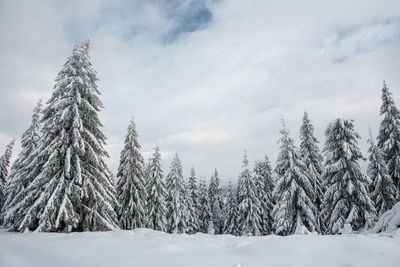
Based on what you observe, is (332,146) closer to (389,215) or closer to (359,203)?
(359,203)

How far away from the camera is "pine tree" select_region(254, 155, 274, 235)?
108 feet

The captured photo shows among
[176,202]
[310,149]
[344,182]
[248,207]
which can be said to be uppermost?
[310,149]

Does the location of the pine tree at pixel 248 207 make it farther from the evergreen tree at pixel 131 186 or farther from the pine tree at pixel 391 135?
the pine tree at pixel 391 135

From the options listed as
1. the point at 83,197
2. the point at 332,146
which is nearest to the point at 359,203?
the point at 332,146

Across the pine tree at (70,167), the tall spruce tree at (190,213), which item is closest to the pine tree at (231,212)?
the tall spruce tree at (190,213)

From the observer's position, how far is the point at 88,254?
5.70 m

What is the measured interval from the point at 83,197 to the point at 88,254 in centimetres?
931

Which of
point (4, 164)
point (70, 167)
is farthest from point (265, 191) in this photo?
point (4, 164)

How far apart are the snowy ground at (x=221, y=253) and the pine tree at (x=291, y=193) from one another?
14053 millimetres

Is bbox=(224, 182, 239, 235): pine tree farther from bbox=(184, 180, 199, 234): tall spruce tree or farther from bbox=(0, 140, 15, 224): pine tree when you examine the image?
bbox=(0, 140, 15, 224): pine tree

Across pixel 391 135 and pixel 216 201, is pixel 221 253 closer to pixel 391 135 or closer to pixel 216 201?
pixel 391 135

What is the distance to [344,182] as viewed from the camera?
18.7 m

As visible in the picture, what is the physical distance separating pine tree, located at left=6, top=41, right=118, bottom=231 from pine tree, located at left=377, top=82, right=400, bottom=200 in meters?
26.2

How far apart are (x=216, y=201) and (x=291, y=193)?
99.4ft
